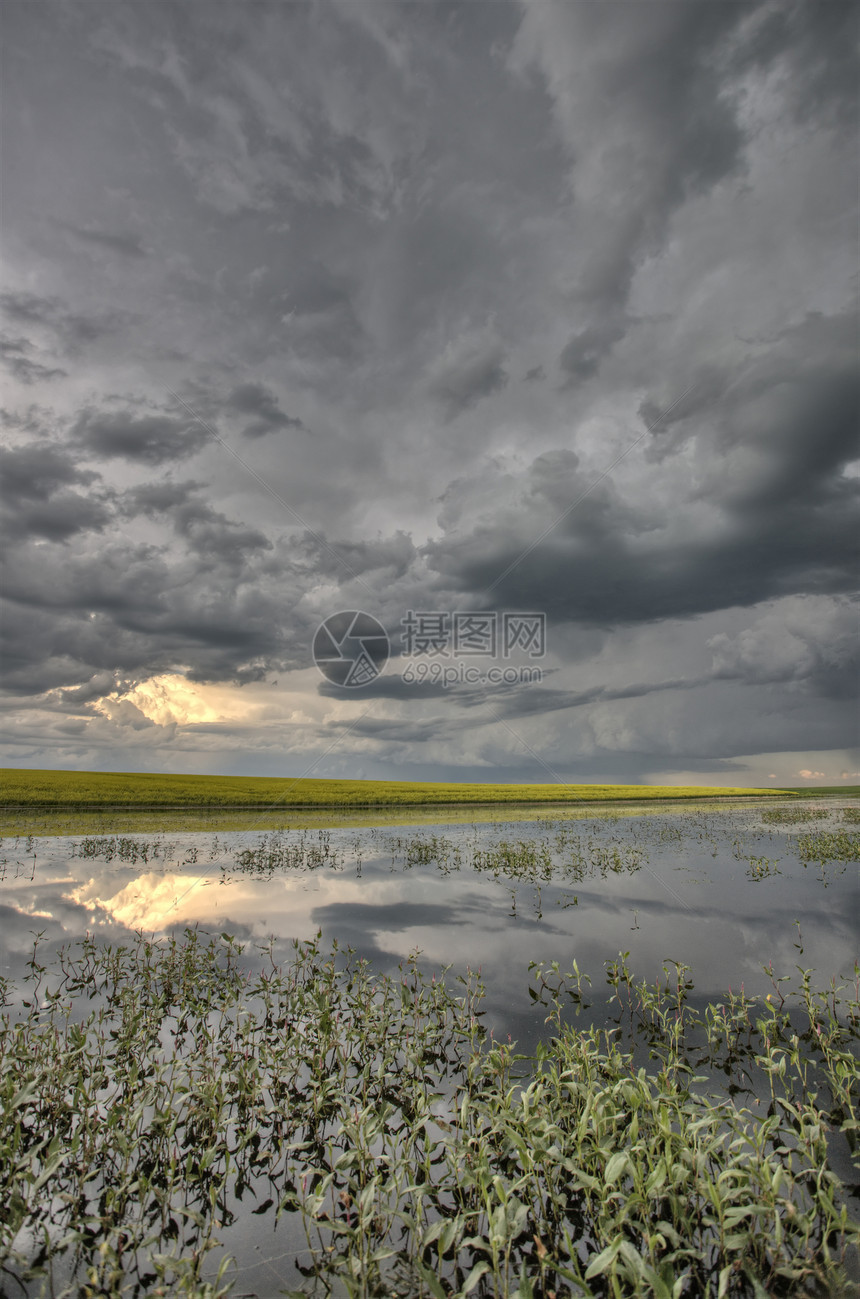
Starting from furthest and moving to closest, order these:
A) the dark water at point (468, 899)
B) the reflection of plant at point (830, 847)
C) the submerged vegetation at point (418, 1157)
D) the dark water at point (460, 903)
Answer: the reflection of plant at point (830, 847), the dark water at point (468, 899), the dark water at point (460, 903), the submerged vegetation at point (418, 1157)

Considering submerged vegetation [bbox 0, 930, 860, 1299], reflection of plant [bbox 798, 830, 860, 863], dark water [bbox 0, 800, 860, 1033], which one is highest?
submerged vegetation [bbox 0, 930, 860, 1299]

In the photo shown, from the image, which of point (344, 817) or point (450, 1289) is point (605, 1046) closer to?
point (450, 1289)

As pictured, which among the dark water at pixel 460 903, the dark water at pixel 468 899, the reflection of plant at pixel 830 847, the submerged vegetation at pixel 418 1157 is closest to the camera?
the submerged vegetation at pixel 418 1157

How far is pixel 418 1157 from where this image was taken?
205 inches

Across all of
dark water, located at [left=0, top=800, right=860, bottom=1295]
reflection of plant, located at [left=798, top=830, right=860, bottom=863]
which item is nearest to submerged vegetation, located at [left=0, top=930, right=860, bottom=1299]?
dark water, located at [left=0, top=800, right=860, bottom=1295]

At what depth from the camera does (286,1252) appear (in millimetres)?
4324

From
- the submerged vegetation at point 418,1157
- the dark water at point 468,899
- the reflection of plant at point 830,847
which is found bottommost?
the reflection of plant at point 830,847

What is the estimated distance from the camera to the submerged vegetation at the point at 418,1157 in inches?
154

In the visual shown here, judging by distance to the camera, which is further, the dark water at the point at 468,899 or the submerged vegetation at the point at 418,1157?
the dark water at the point at 468,899

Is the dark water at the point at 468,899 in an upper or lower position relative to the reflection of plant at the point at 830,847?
upper

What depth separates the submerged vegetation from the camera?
3916 millimetres

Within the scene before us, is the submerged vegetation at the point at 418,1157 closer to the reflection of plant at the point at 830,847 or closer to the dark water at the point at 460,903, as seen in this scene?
the dark water at the point at 460,903

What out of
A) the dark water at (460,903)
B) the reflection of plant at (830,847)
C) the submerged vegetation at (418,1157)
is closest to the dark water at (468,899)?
the dark water at (460,903)

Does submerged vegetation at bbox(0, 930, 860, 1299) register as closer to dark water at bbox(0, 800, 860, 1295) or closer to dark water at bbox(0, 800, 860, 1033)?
dark water at bbox(0, 800, 860, 1295)
